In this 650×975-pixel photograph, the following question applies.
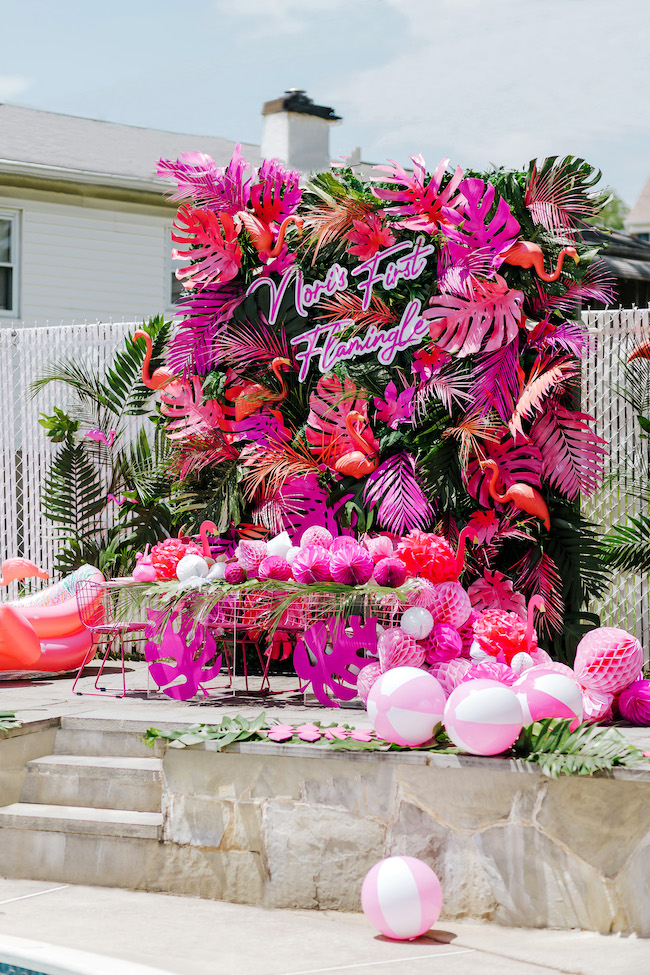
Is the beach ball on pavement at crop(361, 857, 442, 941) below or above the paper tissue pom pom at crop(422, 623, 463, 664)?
below

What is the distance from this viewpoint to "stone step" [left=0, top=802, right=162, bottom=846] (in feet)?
16.7

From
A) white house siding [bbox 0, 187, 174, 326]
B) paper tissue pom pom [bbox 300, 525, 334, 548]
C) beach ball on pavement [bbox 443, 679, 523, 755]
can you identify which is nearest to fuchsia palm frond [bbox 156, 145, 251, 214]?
paper tissue pom pom [bbox 300, 525, 334, 548]

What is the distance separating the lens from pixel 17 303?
46.5 feet

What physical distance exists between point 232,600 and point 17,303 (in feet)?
29.6

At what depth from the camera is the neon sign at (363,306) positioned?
6.82 meters

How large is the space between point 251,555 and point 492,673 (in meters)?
1.59

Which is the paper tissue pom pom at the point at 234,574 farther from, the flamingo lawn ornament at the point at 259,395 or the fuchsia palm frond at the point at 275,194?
the fuchsia palm frond at the point at 275,194

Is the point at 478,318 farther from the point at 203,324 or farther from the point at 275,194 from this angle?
the point at 203,324

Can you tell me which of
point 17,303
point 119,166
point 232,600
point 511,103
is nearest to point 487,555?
point 232,600

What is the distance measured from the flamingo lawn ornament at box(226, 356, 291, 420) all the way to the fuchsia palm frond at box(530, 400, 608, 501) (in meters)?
1.71

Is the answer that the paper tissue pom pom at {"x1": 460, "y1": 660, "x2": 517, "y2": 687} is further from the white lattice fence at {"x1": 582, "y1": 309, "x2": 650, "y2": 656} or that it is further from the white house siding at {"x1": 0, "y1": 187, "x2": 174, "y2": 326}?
the white house siding at {"x1": 0, "y1": 187, "x2": 174, "y2": 326}

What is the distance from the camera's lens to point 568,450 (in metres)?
6.50

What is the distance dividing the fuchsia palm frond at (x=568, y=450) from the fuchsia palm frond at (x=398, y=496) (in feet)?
2.40

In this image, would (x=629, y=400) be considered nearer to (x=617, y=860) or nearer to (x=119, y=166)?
(x=617, y=860)
